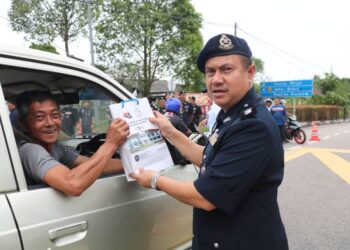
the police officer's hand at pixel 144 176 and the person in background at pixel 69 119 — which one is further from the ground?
the person in background at pixel 69 119

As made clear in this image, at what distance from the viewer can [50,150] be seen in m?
2.38

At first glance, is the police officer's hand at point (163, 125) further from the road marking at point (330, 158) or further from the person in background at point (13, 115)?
the road marking at point (330, 158)

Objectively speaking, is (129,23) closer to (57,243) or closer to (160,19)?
(160,19)

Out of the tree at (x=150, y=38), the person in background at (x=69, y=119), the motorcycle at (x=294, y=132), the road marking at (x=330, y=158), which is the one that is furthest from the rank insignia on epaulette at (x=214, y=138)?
the tree at (x=150, y=38)

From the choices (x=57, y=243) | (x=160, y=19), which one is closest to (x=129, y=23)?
(x=160, y=19)

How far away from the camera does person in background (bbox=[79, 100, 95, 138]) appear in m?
2.95

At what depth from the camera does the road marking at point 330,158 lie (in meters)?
8.69

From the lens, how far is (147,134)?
2180mm

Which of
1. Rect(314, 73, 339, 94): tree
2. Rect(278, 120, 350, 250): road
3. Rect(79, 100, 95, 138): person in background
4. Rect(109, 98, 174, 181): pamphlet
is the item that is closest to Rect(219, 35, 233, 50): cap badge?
Rect(109, 98, 174, 181): pamphlet

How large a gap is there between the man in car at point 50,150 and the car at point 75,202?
0.24 feet

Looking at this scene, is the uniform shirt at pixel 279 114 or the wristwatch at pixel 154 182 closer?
the wristwatch at pixel 154 182

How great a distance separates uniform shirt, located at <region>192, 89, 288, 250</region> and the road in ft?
9.38

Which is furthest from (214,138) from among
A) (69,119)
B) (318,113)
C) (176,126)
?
(318,113)

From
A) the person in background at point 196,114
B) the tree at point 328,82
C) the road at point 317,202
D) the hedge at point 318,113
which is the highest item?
the person in background at point 196,114
